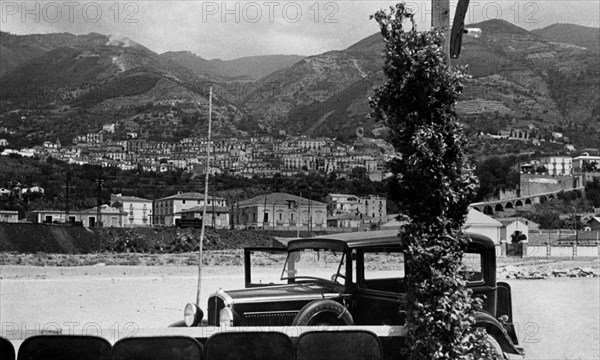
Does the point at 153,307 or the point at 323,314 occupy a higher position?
the point at 323,314

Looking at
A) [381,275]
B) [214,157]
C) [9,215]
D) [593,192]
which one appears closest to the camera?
[381,275]

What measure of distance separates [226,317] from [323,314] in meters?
0.96

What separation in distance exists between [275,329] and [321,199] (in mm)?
130008

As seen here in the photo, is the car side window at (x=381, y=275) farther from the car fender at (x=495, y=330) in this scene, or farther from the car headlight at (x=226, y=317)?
the car headlight at (x=226, y=317)

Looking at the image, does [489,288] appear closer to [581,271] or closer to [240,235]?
[581,271]

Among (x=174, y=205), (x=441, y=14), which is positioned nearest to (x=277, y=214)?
(x=174, y=205)

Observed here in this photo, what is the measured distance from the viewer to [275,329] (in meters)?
Result: 6.20

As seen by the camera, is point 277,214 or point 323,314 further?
point 277,214

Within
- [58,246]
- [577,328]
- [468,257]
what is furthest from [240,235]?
[468,257]

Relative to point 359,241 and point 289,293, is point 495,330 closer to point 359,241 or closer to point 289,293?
point 359,241

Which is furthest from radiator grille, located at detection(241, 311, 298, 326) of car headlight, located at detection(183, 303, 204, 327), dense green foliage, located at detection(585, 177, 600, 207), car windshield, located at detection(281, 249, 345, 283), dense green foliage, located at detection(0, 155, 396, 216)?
dense green foliage, located at detection(585, 177, 600, 207)

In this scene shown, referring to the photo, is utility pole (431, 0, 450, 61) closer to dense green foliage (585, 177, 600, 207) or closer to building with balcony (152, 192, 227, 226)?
building with balcony (152, 192, 227, 226)

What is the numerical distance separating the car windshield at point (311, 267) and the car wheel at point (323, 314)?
55 centimetres

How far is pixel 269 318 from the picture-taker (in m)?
7.62
